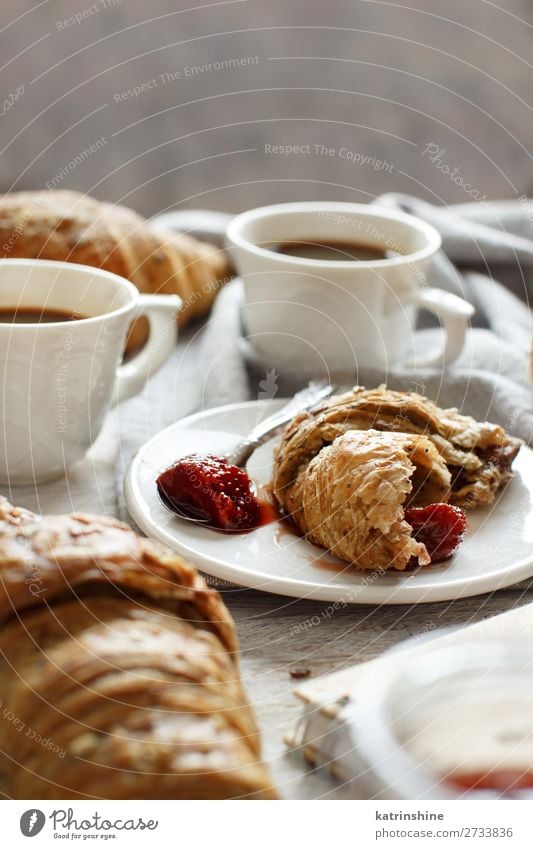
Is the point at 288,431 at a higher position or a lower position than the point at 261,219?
lower

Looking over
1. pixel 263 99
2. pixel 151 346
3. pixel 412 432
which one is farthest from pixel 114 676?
pixel 263 99

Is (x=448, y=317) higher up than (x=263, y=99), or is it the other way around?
(x=263, y=99)

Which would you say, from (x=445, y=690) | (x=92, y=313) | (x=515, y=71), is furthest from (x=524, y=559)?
(x=515, y=71)

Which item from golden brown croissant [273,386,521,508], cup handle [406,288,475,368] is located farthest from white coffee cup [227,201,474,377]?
golden brown croissant [273,386,521,508]

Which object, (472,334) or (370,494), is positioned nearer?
(370,494)

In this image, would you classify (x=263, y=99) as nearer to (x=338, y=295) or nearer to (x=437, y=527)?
(x=338, y=295)

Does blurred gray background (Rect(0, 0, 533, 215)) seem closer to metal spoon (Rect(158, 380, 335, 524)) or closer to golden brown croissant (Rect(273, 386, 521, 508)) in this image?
metal spoon (Rect(158, 380, 335, 524))

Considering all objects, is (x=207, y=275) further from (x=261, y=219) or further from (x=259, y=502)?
(x=259, y=502)
